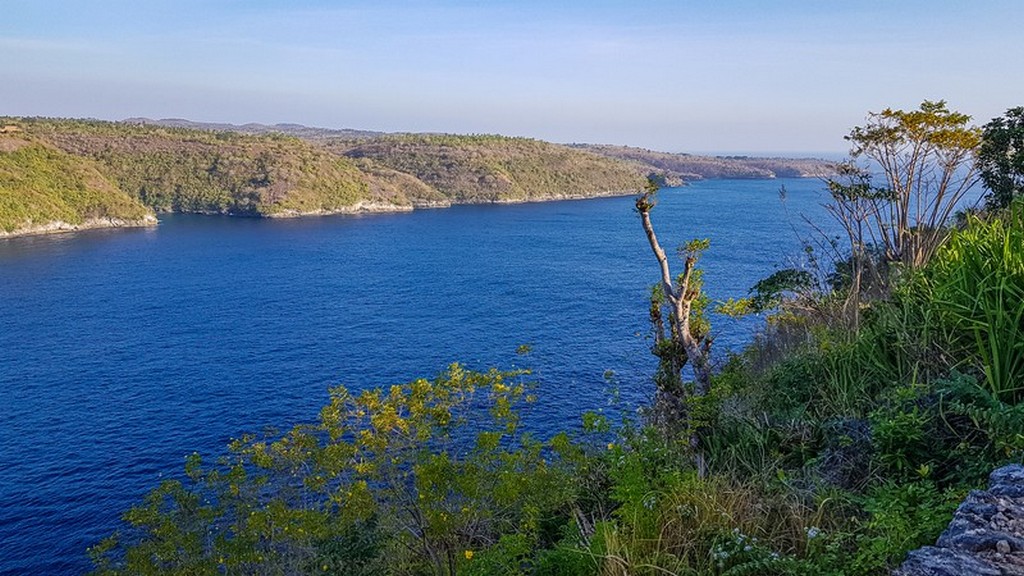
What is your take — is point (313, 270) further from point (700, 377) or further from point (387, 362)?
point (700, 377)

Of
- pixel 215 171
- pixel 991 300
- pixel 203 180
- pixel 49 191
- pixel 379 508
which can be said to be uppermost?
pixel 991 300

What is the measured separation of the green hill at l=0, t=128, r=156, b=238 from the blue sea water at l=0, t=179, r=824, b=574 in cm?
973

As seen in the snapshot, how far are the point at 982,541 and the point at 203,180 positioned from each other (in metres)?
179

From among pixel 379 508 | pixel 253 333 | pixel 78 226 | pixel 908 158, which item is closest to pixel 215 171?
pixel 78 226

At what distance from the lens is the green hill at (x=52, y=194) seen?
363 ft

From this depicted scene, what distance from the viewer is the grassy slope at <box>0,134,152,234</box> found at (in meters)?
111

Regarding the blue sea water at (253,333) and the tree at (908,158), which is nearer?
the tree at (908,158)

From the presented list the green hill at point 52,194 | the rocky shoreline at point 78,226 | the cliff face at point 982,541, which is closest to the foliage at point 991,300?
the cliff face at point 982,541

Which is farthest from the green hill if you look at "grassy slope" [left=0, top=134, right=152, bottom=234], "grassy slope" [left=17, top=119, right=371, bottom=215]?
"grassy slope" [left=17, top=119, right=371, bottom=215]

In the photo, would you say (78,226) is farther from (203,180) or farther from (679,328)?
(679,328)

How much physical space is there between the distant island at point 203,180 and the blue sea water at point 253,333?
20534mm

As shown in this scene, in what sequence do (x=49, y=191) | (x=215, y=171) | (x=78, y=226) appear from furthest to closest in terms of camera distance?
(x=215, y=171), (x=49, y=191), (x=78, y=226)

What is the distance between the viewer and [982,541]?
11.1ft

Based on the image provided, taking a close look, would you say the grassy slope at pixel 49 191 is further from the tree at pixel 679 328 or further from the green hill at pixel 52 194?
the tree at pixel 679 328
